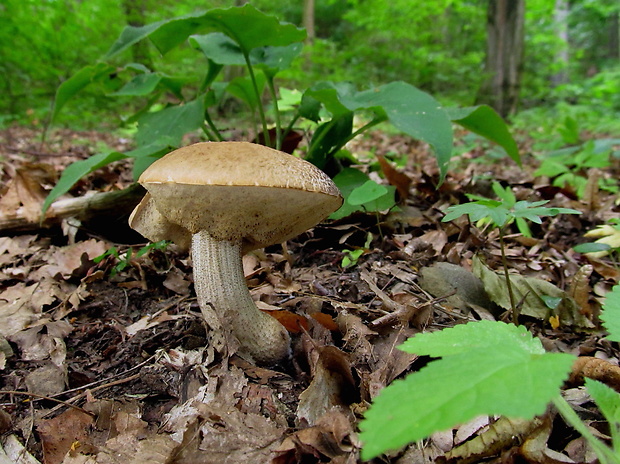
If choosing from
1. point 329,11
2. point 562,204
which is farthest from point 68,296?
point 329,11

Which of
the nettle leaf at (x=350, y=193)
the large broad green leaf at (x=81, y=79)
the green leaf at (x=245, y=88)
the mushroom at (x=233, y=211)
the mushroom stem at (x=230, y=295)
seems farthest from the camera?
the green leaf at (x=245, y=88)

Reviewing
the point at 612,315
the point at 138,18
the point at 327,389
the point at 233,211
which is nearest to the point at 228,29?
the point at 233,211

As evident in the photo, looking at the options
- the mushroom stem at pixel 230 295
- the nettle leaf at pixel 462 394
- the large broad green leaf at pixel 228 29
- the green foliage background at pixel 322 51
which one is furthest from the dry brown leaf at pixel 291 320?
the green foliage background at pixel 322 51

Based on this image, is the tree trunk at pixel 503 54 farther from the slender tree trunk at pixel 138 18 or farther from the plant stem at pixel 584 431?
the plant stem at pixel 584 431

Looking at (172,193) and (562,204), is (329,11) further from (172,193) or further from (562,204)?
(172,193)

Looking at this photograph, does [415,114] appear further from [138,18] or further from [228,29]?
[138,18]

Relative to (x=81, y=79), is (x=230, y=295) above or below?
below

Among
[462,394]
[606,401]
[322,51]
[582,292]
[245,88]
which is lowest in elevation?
[582,292]
